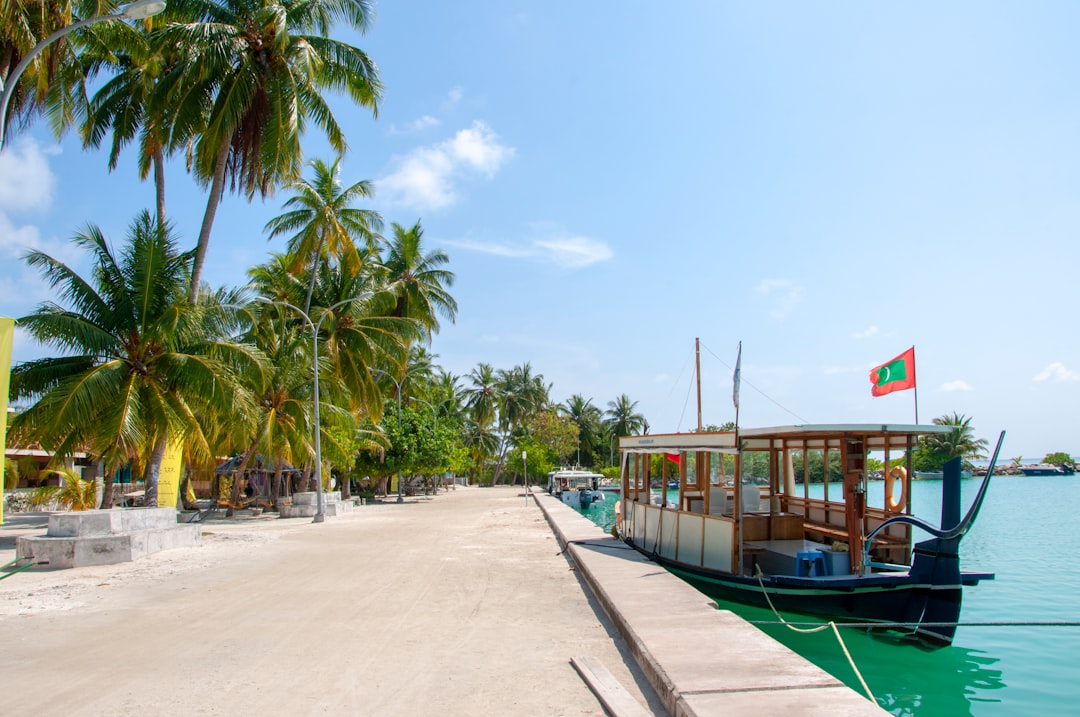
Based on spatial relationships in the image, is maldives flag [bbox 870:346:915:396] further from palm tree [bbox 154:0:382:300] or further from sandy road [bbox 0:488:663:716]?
palm tree [bbox 154:0:382:300]

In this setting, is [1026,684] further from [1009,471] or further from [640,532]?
[1009,471]

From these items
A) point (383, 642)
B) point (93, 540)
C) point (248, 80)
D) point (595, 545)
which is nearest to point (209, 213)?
point (248, 80)

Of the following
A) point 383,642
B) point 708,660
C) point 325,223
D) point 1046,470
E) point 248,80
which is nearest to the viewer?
point 708,660

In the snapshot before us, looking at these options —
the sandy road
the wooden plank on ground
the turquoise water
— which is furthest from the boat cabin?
the wooden plank on ground

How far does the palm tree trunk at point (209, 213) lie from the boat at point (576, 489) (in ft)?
102

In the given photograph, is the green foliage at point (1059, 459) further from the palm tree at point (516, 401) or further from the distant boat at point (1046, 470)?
the palm tree at point (516, 401)

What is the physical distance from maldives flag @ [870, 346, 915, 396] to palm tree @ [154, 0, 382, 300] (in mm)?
15501

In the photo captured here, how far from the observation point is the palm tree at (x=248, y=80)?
18828mm

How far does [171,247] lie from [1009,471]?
12485 cm

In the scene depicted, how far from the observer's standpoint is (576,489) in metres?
52.8

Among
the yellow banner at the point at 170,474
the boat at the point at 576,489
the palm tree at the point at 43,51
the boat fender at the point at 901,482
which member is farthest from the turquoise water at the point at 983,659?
the boat at the point at 576,489

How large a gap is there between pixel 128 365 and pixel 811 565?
611 inches

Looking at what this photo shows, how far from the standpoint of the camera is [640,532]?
15.6 meters

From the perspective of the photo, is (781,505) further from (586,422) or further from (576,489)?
(586,422)
